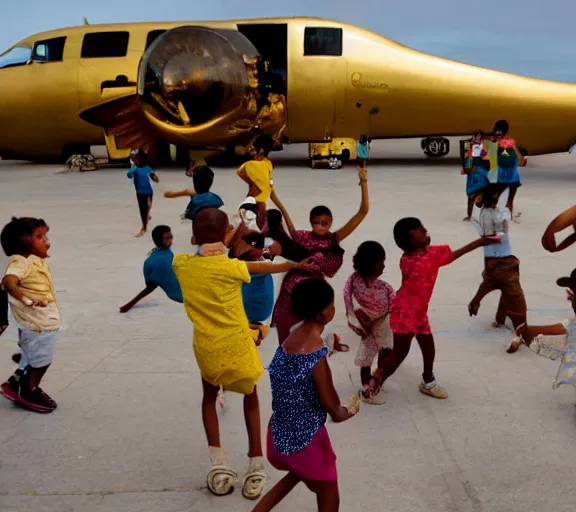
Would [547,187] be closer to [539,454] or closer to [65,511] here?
[539,454]

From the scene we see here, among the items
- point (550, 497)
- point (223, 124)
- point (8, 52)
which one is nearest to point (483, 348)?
point (550, 497)

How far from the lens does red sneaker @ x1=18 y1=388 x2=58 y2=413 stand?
393 cm

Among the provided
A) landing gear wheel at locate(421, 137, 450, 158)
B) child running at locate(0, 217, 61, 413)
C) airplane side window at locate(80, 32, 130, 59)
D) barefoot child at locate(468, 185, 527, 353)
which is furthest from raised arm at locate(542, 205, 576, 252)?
landing gear wheel at locate(421, 137, 450, 158)

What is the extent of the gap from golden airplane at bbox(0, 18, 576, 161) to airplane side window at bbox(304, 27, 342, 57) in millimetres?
25

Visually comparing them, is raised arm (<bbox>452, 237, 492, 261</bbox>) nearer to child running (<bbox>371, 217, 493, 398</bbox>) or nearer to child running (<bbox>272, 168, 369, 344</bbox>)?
child running (<bbox>371, 217, 493, 398</bbox>)

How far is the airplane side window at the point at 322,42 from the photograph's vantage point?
15.9 meters

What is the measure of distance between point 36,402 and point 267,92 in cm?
1263

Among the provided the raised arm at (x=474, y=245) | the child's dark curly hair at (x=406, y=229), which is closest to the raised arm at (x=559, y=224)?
the raised arm at (x=474, y=245)

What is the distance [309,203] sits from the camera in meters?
11.4

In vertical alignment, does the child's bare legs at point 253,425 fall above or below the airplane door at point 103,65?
below

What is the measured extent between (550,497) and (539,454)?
0.40 m

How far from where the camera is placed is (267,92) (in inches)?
613

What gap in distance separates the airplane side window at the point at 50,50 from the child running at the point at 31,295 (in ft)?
47.6

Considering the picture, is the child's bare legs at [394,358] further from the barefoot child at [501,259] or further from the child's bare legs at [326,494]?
the child's bare legs at [326,494]
